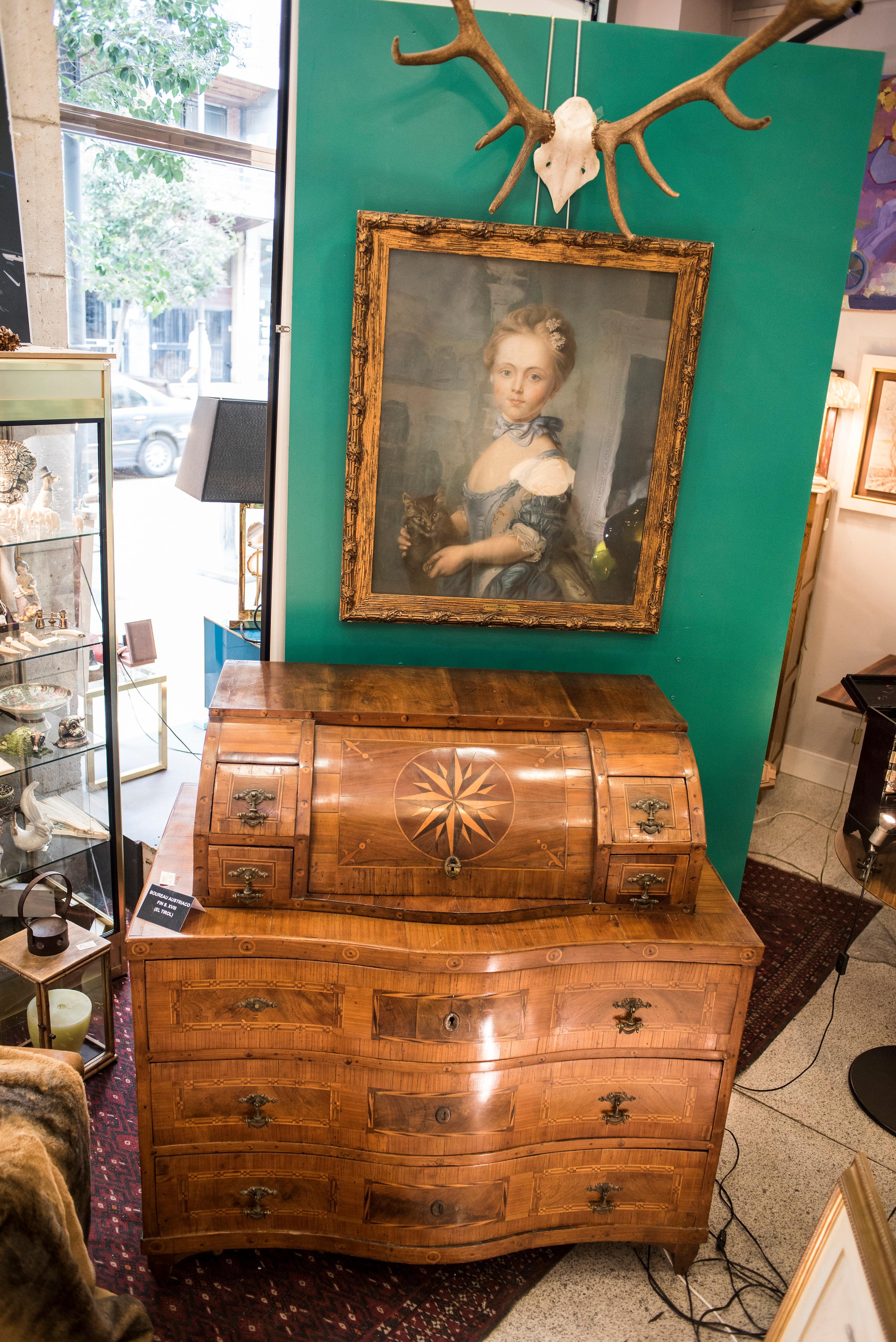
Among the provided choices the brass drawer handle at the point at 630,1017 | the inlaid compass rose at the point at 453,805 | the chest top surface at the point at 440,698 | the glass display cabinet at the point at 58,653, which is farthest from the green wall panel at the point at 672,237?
the brass drawer handle at the point at 630,1017

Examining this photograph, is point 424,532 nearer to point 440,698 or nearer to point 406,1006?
point 440,698

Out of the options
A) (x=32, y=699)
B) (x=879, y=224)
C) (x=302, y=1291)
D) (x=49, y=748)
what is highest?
(x=879, y=224)

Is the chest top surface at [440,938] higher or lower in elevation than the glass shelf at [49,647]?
lower

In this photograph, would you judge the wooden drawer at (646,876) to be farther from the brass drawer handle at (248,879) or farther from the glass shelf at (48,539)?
the glass shelf at (48,539)

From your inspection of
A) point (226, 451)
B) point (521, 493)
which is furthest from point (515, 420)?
point (226, 451)

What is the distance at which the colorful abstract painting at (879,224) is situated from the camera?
14.5ft

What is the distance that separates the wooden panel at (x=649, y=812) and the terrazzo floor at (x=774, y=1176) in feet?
4.07

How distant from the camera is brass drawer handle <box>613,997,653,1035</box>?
8.01 ft

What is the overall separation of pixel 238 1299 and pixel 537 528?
2.28 metres

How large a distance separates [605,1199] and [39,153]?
11.7 feet

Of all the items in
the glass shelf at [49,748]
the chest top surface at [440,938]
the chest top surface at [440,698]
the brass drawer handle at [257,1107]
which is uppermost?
the chest top surface at [440,698]

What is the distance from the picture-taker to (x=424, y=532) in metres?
2.97

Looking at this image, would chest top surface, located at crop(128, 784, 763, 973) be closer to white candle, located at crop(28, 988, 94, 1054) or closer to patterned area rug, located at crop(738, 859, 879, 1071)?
white candle, located at crop(28, 988, 94, 1054)

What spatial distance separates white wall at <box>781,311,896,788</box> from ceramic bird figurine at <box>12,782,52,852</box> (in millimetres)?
4008
